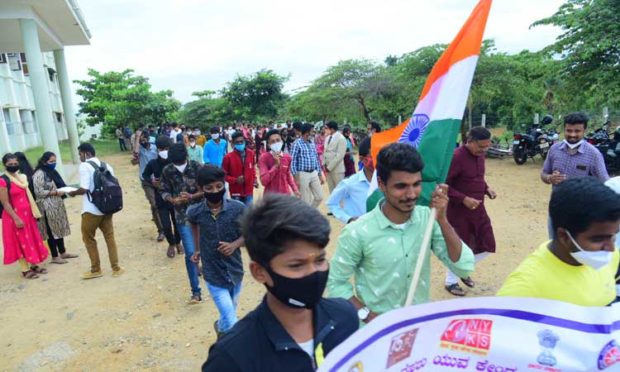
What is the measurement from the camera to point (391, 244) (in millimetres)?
2113

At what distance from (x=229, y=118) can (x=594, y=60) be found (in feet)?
105

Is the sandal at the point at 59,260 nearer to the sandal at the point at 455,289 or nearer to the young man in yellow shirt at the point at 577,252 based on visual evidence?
the sandal at the point at 455,289

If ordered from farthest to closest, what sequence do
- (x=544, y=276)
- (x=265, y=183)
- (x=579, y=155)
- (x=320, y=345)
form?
1. (x=265, y=183)
2. (x=579, y=155)
3. (x=544, y=276)
4. (x=320, y=345)

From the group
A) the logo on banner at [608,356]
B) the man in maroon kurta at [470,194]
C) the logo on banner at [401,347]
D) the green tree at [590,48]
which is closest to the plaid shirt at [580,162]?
the man in maroon kurta at [470,194]

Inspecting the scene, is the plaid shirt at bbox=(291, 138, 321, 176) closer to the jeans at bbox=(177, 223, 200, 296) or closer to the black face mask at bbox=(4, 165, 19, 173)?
the jeans at bbox=(177, 223, 200, 296)

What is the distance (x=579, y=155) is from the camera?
4.50 m

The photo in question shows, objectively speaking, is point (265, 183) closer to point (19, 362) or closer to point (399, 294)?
point (19, 362)

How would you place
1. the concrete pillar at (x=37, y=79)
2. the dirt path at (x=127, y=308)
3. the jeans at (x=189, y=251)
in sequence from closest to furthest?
the dirt path at (x=127, y=308)
the jeans at (x=189, y=251)
the concrete pillar at (x=37, y=79)

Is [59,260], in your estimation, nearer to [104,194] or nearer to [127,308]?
[104,194]

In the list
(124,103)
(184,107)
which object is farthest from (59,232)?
(184,107)

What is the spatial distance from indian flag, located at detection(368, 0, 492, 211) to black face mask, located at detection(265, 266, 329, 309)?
1213 millimetres

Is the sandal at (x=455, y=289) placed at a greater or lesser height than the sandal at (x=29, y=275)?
lesser

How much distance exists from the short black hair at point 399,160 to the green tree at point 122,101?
27.2m

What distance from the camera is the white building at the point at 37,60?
35.6ft
